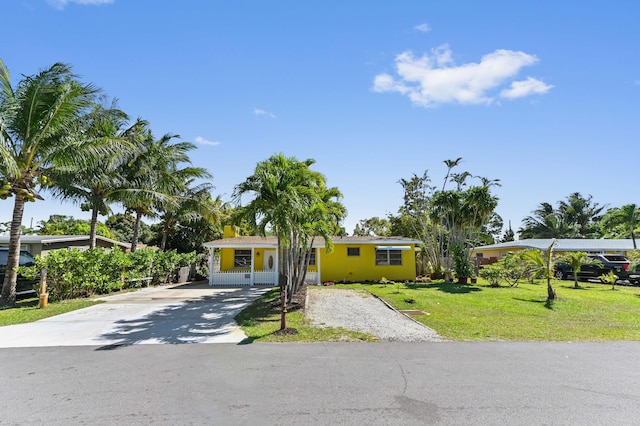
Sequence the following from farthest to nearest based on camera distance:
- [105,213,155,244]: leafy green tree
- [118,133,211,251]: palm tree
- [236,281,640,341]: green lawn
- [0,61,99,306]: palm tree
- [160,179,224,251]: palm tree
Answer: [105,213,155,244]: leafy green tree
[160,179,224,251]: palm tree
[118,133,211,251]: palm tree
[0,61,99,306]: palm tree
[236,281,640,341]: green lawn

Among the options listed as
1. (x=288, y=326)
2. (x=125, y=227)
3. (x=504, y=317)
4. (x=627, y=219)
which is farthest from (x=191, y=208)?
(x=627, y=219)

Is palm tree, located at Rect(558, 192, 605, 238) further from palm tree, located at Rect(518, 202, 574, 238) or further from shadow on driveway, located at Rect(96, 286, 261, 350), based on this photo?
shadow on driveway, located at Rect(96, 286, 261, 350)

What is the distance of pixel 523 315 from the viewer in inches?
388

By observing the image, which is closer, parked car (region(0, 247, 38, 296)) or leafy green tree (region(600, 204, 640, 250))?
parked car (region(0, 247, 38, 296))

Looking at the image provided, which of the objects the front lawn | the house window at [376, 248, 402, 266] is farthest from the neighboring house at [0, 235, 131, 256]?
the front lawn

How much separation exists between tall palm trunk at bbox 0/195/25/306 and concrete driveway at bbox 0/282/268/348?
2.82 m

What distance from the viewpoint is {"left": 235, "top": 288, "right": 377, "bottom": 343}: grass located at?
7.34 metres

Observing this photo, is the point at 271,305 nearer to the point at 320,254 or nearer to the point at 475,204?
the point at 320,254

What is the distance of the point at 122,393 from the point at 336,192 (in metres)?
10.4

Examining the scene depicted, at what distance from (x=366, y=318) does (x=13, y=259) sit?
12.1m

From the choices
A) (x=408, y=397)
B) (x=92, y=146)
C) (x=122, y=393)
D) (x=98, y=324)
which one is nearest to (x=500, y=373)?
(x=408, y=397)

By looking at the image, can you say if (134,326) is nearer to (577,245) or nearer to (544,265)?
(544,265)

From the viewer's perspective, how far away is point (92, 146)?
12.6 meters

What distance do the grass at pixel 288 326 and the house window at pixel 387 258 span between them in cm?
1102
